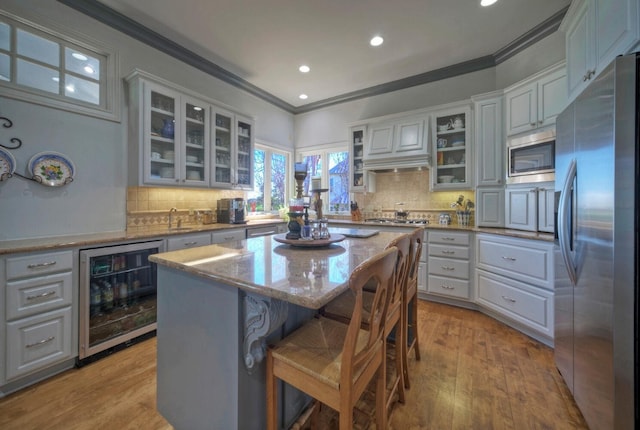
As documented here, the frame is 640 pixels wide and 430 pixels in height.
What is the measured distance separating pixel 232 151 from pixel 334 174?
6.14 feet

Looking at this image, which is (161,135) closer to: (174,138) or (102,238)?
(174,138)

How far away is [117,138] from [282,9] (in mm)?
2014

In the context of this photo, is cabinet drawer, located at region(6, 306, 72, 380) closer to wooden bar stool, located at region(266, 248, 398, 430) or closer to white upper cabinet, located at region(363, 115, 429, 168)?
wooden bar stool, located at region(266, 248, 398, 430)

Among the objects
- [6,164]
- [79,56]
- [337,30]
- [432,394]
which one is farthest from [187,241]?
[337,30]

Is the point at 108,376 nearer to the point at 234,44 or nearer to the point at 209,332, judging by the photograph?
the point at 209,332

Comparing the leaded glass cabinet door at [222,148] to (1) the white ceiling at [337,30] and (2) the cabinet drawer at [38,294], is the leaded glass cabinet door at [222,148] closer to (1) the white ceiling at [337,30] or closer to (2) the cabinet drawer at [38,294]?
(1) the white ceiling at [337,30]

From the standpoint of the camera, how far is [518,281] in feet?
7.75

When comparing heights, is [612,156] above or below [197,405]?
above

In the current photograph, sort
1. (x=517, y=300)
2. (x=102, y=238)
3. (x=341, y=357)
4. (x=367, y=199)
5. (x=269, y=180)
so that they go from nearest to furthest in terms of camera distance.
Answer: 1. (x=341, y=357)
2. (x=102, y=238)
3. (x=517, y=300)
4. (x=367, y=199)
5. (x=269, y=180)

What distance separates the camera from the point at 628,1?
4.16 feet

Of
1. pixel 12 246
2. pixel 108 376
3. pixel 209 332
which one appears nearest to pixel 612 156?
pixel 209 332

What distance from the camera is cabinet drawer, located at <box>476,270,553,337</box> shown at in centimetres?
213

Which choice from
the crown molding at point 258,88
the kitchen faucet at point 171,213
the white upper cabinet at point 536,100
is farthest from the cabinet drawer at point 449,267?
the kitchen faucet at point 171,213

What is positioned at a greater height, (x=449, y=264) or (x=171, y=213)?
(x=171, y=213)
